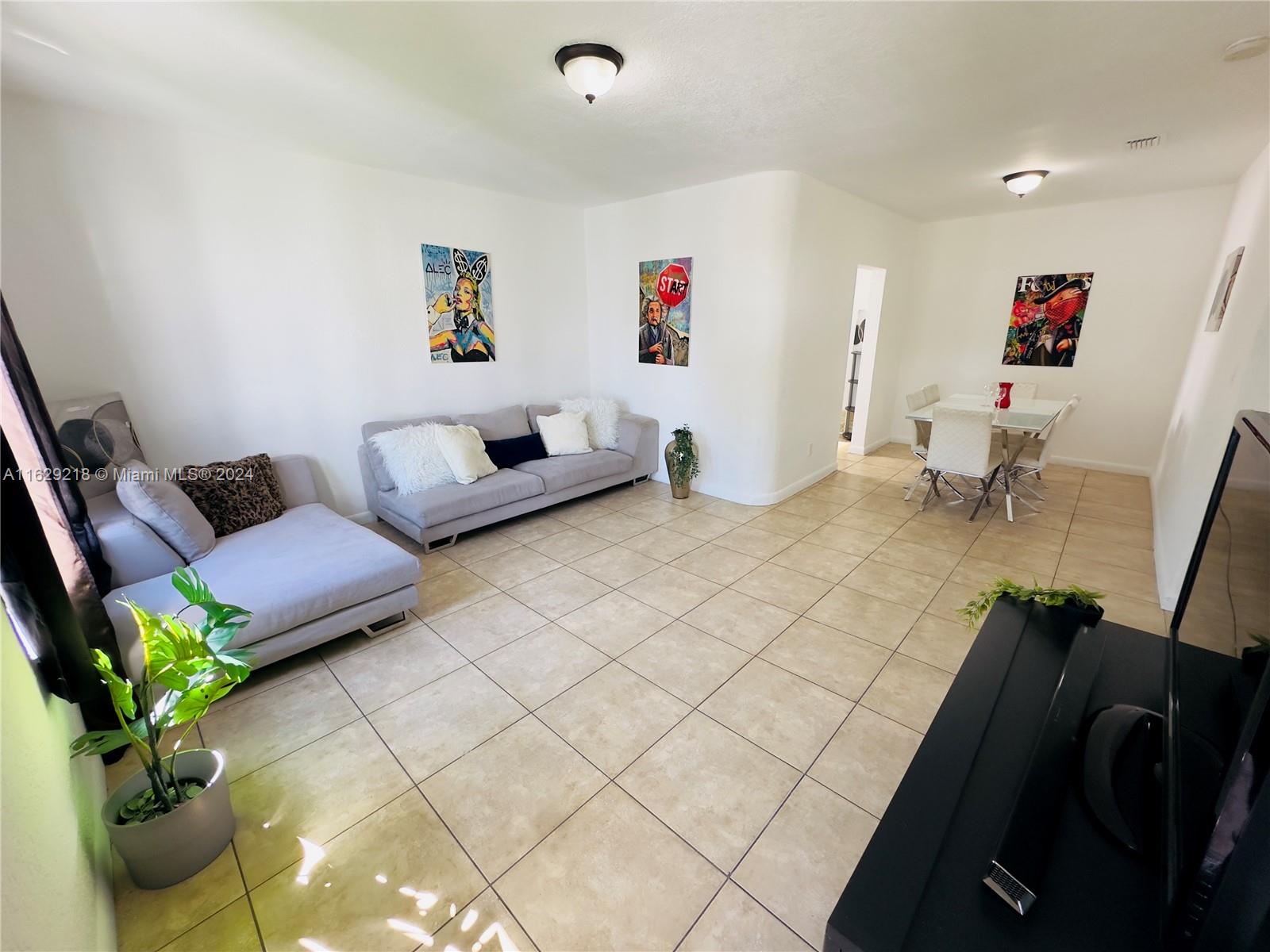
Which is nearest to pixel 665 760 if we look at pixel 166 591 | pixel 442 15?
pixel 166 591

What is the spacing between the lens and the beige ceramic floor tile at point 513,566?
124 inches

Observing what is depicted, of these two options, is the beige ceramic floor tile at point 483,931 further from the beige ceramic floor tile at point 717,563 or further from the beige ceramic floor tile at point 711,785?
the beige ceramic floor tile at point 717,563

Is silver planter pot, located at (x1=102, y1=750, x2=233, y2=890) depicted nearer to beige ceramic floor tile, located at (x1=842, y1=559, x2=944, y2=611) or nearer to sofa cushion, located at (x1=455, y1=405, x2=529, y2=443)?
sofa cushion, located at (x1=455, y1=405, x2=529, y2=443)

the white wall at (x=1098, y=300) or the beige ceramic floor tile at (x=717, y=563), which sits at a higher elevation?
the white wall at (x=1098, y=300)

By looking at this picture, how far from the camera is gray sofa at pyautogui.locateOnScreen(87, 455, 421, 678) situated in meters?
2.13

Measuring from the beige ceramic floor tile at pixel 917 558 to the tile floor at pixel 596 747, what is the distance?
0.06 ft

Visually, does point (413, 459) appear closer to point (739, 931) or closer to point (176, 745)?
point (176, 745)

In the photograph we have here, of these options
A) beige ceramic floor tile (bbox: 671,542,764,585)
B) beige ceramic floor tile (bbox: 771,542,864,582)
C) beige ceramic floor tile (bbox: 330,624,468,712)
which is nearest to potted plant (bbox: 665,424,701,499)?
beige ceramic floor tile (bbox: 671,542,764,585)

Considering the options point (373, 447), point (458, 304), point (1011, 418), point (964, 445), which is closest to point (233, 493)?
point (373, 447)

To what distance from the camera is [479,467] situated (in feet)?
12.6

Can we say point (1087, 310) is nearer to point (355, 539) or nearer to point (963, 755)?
point (963, 755)

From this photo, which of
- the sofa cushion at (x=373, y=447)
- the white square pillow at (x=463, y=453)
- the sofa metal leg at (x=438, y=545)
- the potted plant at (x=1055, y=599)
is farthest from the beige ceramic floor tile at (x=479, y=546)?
the potted plant at (x=1055, y=599)

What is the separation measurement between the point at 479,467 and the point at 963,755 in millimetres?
3382

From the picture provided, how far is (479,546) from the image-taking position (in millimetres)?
3660
